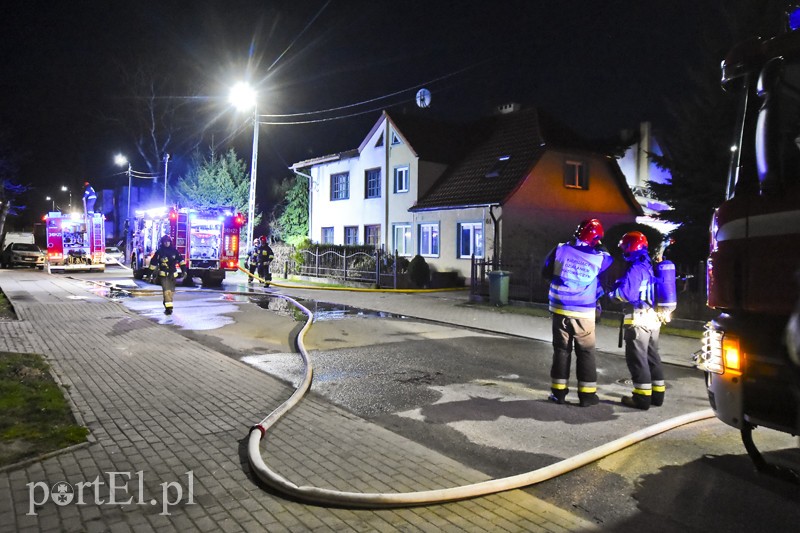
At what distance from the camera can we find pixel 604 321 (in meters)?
12.0

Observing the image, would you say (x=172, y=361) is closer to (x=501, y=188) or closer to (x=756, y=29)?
(x=501, y=188)

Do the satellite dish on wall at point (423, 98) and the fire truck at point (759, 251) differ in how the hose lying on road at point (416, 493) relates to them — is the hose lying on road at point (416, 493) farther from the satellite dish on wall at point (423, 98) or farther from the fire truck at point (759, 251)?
the satellite dish on wall at point (423, 98)

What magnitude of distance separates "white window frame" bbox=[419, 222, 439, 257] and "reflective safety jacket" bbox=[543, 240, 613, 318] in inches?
680

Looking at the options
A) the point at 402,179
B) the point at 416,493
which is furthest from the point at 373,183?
the point at 416,493

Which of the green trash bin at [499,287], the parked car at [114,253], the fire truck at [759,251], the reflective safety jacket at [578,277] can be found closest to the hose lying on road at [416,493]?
the fire truck at [759,251]

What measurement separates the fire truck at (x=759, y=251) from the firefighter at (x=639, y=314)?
229cm

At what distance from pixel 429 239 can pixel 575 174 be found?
21.9 ft

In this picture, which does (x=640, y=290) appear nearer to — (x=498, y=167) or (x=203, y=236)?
(x=498, y=167)

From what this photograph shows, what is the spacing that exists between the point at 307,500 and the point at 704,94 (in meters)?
17.9

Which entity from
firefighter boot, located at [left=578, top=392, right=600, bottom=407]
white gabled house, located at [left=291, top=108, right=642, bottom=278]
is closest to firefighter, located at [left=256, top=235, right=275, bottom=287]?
white gabled house, located at [left=291, top=108, right=642, bottom=278]

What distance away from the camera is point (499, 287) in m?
14.9

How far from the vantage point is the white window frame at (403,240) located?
2495cm

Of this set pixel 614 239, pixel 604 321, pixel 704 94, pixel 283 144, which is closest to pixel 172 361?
pixel 604 321

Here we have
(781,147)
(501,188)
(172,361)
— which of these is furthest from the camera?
(501,188)
